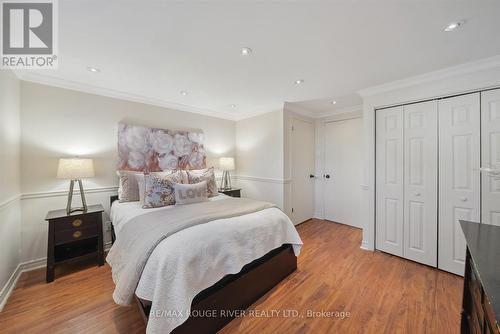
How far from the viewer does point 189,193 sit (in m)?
2.43

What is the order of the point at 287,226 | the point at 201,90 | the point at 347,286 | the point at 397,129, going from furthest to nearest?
the point at 201,90
the point at 397,129
the point at 287,226
the point at 347,286

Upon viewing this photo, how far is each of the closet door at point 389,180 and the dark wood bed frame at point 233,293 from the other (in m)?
1.52

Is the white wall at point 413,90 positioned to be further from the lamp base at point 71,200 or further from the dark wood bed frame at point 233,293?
the lamp base at point 71,200

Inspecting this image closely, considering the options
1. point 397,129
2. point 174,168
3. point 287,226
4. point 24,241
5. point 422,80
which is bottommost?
point 24,241

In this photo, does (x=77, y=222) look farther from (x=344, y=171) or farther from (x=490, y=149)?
(x=490, y=149)

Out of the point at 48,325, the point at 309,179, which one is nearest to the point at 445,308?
the point at 309,179

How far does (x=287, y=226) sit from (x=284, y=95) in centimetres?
198

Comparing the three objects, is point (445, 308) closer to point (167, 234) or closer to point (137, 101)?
point (167, 234)

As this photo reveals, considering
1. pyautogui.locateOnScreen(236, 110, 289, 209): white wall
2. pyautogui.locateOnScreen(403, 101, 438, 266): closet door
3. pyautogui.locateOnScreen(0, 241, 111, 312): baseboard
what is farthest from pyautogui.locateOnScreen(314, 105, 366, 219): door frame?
pyautogui.locateOnScreen(0, 241, 111, 312): baseboard

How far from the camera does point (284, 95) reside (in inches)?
116

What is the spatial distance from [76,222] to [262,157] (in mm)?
2894

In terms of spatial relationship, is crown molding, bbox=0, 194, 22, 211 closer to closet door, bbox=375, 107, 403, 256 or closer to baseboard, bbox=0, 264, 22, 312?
baseboard, bbox=0, 264, 22, 312

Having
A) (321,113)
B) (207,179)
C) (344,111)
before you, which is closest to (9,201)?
(207,179)

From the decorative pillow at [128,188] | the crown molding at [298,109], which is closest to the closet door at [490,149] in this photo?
the crown molding at [298,109]
